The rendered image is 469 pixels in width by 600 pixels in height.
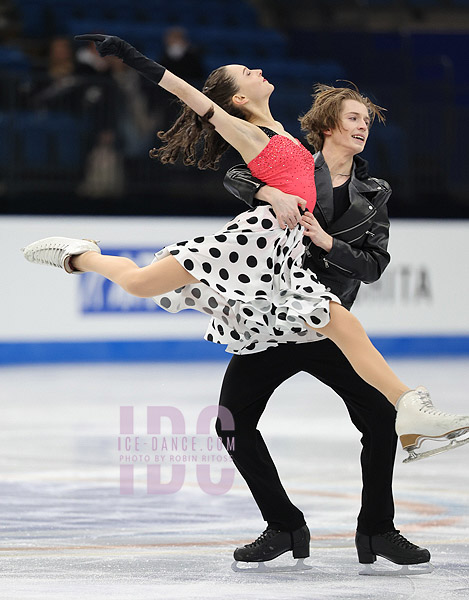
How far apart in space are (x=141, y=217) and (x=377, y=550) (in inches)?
292

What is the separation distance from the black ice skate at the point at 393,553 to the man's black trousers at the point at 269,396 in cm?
3

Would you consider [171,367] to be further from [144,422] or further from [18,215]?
[144,422]

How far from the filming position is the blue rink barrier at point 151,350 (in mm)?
10422

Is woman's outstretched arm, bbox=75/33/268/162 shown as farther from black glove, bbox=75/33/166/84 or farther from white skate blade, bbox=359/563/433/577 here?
white skate blade, bbox=359/563/433/577

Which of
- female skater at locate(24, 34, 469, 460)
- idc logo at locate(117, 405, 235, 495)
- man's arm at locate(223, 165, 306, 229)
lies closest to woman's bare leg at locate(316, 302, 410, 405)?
female skater at locate(24, 34, 469, 460)

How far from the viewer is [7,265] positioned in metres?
10.3

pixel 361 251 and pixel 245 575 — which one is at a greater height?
pixel 361 251

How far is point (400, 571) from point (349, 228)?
1090mm

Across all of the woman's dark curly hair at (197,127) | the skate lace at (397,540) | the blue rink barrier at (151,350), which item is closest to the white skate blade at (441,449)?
the skate lace at (397,540)

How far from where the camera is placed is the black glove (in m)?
3.34

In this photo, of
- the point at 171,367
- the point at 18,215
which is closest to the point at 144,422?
the point at 171,367

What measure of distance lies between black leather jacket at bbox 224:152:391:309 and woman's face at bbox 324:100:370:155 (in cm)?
10

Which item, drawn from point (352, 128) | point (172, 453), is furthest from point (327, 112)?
point (172, 453)

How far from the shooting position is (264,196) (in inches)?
143
